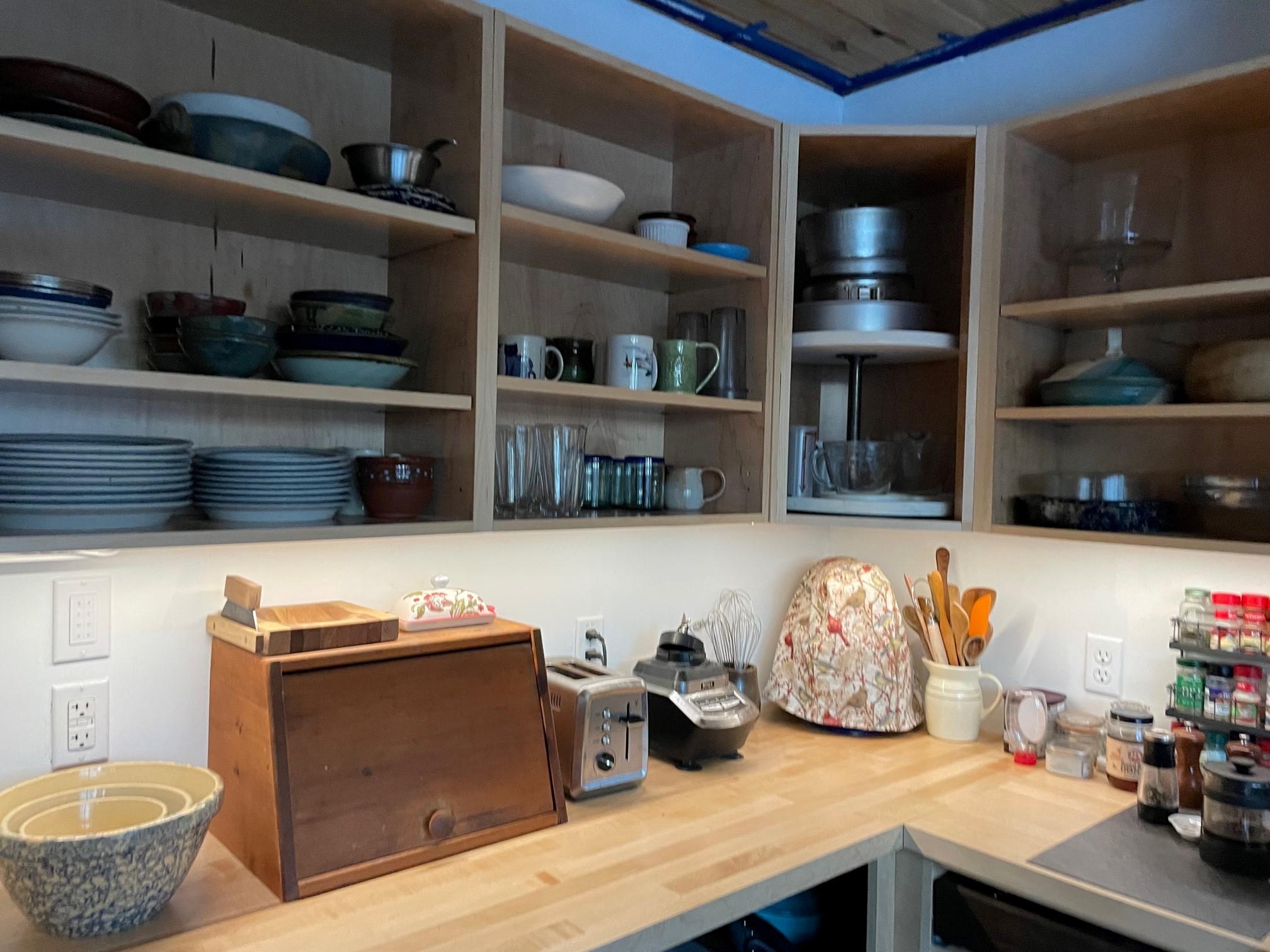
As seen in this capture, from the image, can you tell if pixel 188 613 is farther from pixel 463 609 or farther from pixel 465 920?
pixel 465 920

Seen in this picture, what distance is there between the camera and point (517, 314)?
5.63ft

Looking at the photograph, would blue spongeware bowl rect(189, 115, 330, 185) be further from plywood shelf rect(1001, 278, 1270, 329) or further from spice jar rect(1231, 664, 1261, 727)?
spice jar rect(1231, 664, 1261, 727)

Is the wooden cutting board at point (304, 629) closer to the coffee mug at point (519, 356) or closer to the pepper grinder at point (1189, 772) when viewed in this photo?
the coffee mug at point (519, 356)

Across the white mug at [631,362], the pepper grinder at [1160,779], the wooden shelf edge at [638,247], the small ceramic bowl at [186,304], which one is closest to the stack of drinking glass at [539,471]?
the white mug at [631,362]

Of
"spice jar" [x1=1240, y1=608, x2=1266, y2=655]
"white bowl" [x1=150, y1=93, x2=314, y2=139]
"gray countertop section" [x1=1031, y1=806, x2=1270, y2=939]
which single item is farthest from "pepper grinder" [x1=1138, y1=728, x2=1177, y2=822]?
"white bowl" [x1=150, y1=93, x2=314, y2=139]

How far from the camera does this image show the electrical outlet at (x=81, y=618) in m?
1.30

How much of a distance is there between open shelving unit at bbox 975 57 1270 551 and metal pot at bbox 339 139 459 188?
1.03 m

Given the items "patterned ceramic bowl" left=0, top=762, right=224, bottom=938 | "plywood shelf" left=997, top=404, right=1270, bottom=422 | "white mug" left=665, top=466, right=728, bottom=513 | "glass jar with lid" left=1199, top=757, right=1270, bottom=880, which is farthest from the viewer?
"white mug" left=665, top=466, right=728, bottom=513

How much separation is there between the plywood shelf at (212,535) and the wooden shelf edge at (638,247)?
475mm

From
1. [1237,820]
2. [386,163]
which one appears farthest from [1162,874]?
[386,163]

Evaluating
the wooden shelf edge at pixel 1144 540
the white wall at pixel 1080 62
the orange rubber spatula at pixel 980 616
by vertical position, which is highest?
the white wall at pixel 1080 62

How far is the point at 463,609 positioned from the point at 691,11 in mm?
1313

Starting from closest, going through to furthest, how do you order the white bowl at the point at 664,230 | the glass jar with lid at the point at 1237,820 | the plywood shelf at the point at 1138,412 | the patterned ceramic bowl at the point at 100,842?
the patterned ceramic bowl at the point at 100,842 < the glass jar with lid at the point at 1237,820 < the plywood shelf at the point at 1138,412 < the white bowl at the point at 664,230

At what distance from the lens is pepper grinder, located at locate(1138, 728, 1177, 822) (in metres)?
1.47
